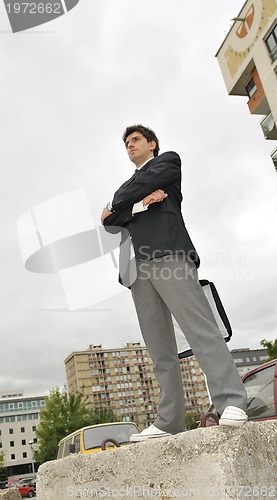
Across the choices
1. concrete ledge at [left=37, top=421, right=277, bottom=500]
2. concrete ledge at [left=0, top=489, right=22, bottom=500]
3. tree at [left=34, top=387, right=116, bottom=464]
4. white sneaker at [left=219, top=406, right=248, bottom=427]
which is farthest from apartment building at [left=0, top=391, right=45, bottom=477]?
white sneaker at [left=219, top=406, right=248, bottom=427]

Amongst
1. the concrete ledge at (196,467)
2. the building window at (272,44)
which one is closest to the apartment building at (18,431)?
the building window at (272,44)

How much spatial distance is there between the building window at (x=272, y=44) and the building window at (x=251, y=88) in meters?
2.24

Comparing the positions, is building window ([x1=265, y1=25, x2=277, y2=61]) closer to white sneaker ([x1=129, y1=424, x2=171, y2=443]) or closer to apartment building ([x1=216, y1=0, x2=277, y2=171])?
apartment building ([x1=216, y1=0, x2=277, y2=171])

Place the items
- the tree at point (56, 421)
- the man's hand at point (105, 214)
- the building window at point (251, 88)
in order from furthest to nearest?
the tree at point (56, 421) → the building window at point (251, 88) → the man's hand at point (105, 214)

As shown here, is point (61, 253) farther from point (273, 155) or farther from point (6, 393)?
point (6, 393)

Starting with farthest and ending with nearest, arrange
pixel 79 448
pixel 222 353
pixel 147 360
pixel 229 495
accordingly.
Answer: pixel 147 360
pixel 79 448
pixel 222 353
pixel 229 495

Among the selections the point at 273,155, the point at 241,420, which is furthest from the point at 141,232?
the point at 273,155

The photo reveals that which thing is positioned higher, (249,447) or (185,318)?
(185,318)

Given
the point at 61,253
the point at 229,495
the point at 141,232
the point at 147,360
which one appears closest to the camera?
the point at 229,495

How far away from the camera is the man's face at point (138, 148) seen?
2.69 m

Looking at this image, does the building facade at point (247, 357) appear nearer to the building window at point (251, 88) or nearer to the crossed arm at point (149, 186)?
the building window at point (251, 88)

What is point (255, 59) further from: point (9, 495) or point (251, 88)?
point (9, 495)

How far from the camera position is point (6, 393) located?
389 feet

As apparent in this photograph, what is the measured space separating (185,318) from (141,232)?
48cm
